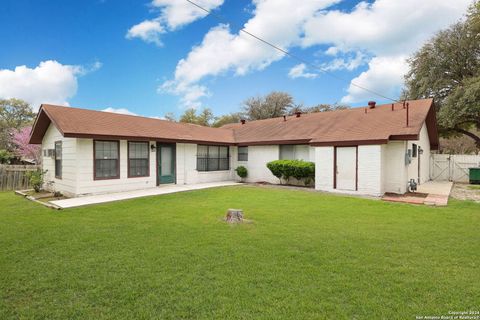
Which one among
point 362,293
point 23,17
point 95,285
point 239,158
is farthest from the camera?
point 239,158

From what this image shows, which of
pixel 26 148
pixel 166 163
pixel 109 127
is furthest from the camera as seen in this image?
pixel 26 148

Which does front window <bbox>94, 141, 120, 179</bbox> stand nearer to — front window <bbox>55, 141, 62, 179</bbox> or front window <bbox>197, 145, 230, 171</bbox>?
front window <bbox>55, 141, 62, 179</bbox>

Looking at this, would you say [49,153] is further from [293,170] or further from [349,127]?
[349,127]

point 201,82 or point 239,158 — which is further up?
point 201,82

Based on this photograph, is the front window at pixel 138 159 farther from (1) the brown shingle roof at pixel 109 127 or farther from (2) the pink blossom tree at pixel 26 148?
(2) the pink blossom tree at pixel 26 148

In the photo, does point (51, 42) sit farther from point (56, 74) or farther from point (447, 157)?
point (447, 157)

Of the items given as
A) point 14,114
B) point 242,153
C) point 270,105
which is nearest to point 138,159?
point 242,153

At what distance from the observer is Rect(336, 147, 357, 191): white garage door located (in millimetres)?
11000

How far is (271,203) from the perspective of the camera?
875 cm

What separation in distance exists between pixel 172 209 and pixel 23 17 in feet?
33.2

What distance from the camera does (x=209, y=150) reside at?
595 inches

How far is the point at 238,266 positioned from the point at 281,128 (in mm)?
13081

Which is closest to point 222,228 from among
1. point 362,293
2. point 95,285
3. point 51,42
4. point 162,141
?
point 95,285

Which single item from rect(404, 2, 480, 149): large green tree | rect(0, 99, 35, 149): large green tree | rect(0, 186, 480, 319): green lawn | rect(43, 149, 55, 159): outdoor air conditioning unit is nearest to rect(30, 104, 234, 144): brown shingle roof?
rect(43, 149, 55, 159): outdoor air conditioning unit
